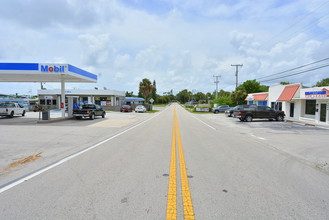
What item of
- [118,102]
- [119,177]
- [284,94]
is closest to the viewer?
[119,177]

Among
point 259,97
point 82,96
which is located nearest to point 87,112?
point 82,96

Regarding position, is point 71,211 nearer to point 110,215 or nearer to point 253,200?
point 110,215

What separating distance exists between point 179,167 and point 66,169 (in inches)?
123

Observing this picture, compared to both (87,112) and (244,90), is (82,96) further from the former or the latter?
(244,90)

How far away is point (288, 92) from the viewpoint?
1067 inches

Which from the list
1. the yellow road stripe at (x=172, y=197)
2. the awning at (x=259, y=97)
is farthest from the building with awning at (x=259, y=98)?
the yellow road stripe at (x=172, y=197)

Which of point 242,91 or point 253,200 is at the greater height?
point 242,91

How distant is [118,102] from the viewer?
48.9 meters

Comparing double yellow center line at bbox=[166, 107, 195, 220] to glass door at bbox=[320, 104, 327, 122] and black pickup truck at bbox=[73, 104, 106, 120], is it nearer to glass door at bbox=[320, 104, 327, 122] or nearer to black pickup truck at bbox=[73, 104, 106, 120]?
black pickup truck at bbox=[73, 104, 106, 120]

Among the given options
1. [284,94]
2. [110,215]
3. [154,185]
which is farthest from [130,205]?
[284,94]

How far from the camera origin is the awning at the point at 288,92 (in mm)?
25753

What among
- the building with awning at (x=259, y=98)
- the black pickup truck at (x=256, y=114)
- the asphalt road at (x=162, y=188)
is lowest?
the asphalt road at (x=162, y=188)

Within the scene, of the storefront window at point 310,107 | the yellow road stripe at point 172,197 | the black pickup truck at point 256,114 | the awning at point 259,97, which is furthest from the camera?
the awning at point 259,97

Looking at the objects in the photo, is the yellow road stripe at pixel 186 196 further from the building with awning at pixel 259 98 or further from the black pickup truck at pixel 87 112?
the building with awning at pixel 259 98
